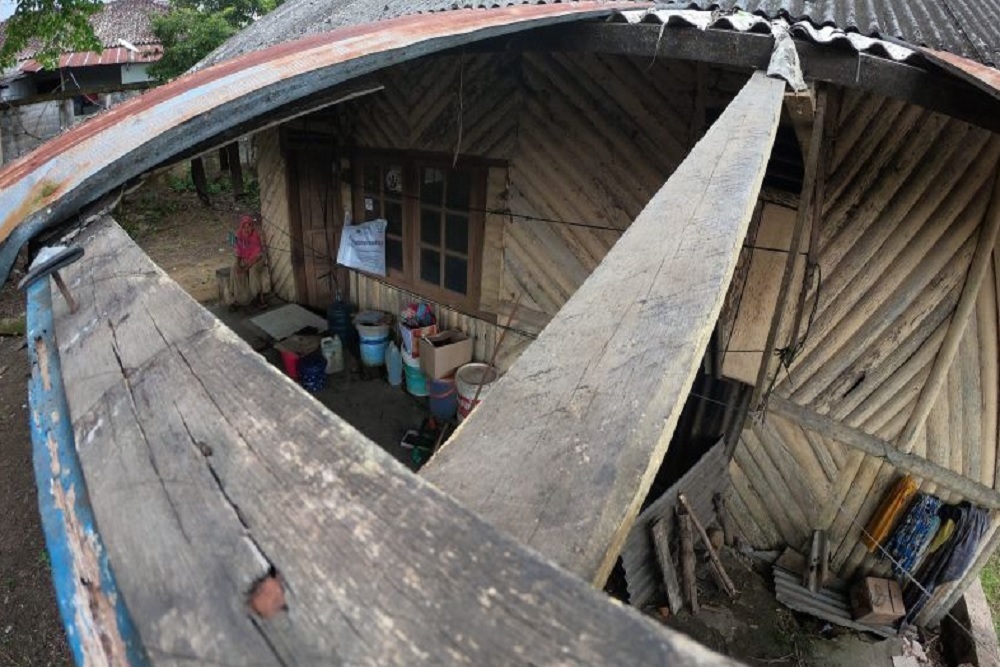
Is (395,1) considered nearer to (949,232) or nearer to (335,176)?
(335,176)

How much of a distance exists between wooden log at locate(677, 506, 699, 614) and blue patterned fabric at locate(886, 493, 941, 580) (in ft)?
5.03

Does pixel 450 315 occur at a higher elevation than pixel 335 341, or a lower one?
higher

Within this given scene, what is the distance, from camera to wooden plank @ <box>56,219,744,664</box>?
1.42 feet

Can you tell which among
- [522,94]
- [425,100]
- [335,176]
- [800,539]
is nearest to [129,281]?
[522,94]

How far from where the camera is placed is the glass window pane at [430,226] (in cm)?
580

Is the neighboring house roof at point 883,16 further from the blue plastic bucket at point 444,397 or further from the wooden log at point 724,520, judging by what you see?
the wooden log at point 724,520

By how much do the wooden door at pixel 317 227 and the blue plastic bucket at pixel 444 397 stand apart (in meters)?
2.20

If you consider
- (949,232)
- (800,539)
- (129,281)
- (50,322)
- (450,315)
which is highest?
(129,281)

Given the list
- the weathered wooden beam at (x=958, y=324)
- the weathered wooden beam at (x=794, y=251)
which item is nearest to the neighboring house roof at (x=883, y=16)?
the weathered wooden beam at (x=794, y=251)

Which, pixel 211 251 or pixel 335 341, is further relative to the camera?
pixel 211 251

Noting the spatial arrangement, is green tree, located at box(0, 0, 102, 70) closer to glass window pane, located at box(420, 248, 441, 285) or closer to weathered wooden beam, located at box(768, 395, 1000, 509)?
glass window pane, located at box(420, 248, 441, 285)

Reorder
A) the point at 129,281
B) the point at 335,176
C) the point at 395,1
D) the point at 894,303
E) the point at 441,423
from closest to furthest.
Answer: the point at 129,281 < the point at 894,303 < the point at 395,1 < the point at 441,423 < the point at 335,176

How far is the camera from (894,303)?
3822mm

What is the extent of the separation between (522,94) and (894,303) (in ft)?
10.8
